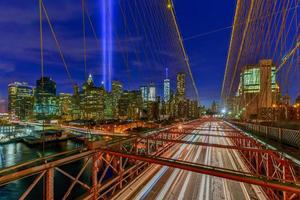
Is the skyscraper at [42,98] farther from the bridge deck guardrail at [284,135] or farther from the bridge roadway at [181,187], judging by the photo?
the bridge deck guardrail at [284,135]

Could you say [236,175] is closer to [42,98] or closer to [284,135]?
[42,98]

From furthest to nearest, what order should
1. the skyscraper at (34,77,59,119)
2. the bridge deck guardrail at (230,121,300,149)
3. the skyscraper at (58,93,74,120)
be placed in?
the skyscraper at (58,93,74,120) → the bridge deck guardrail at (230,121,300,149) → the skyscraper at (34,77,59,119)

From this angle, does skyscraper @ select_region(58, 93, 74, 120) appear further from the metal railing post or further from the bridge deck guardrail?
the metal railing post

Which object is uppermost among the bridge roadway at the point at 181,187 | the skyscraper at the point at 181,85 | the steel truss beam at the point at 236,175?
the skyscraper at the point at 181,85

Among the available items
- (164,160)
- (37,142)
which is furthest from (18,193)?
(37,142)

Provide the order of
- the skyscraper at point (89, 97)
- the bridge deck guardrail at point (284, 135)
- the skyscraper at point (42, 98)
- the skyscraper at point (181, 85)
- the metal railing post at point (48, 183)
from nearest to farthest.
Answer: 1. the metal railing post at point (48, 183)
2. the skyscraper at point (42, 98)
3. the skyscraper at point (89, 97)
4. the bridge deck guardrail at point (284, 135)
5. the skyscraper at point (181, 85)

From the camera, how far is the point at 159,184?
4887 mm

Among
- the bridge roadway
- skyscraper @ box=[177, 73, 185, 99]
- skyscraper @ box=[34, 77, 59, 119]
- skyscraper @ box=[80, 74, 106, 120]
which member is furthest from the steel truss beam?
skyscraper @ box=[177, 73, 185, 99]

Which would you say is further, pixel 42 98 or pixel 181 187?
pixel 42 98

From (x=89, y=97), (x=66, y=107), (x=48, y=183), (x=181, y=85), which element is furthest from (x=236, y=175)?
(x=66, y=107)

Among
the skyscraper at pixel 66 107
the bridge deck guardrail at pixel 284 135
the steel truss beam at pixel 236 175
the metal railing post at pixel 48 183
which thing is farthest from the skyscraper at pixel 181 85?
the skyscraper at pixel 66 107

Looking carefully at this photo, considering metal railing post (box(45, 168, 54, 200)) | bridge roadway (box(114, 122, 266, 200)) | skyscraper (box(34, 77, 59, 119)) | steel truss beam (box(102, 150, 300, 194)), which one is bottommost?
bridge roadway (box(114, 122, 266, 200))

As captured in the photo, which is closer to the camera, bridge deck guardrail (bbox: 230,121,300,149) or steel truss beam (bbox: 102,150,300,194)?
steel truss beam (bbox: 102,150,300,194)

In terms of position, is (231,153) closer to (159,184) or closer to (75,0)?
(159,184)
